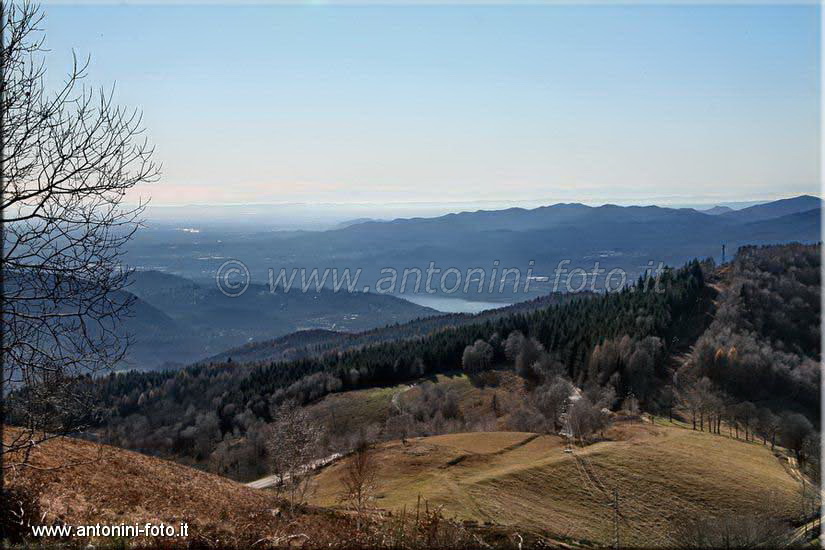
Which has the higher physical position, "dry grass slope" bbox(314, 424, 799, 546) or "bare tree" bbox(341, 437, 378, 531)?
"bare tree" bbox(341, 437, 378, 531)

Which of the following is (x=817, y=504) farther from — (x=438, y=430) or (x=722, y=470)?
(x=438, y=430)

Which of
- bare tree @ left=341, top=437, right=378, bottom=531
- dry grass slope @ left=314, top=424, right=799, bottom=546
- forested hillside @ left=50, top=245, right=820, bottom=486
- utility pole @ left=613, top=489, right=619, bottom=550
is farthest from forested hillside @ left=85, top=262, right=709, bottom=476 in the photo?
→ bare tree @ left=341, top=437, right=378, bottom=531

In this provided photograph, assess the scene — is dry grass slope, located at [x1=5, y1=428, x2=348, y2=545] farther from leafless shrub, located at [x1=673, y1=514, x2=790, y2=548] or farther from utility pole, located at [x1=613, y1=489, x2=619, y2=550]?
utility pole, located at [x1=613, y1=489, x2=619, y2=550]

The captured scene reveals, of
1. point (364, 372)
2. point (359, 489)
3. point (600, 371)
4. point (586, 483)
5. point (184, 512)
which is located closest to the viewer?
point (184, 512)

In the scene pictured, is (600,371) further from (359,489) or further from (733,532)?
(359,489)

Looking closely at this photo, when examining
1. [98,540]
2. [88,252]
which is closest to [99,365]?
[88,252]

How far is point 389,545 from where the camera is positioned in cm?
1024

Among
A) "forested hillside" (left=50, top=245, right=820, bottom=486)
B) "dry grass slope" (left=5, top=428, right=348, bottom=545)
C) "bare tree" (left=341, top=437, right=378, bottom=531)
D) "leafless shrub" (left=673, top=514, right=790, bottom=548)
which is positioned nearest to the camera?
"dry grass slope" (left=5, top=428, right=348, bottom=545)

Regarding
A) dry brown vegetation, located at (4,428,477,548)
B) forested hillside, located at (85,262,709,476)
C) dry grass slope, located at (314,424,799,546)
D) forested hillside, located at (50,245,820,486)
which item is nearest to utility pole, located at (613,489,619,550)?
dry grass slope, located at (314,424,799,546)

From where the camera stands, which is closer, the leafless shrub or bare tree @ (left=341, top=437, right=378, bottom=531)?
bare tree @ (left=341, top=437, right=378, bottom=531)

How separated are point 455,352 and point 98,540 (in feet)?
324

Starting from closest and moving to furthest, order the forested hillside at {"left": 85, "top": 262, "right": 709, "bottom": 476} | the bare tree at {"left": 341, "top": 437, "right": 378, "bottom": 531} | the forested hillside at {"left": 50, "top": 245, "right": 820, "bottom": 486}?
the bare tree at {"left": 341, "top": 437, "right": 378, "bottom": 531}
the forested hillside at {"left": 50, "top": 245, "right": 820, "bottom": 486}
the forested hillside at {"left": 85, "top": 262, "right": 709, "bottom": 476}

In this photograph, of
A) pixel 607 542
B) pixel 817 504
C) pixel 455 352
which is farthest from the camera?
pixel 455 352

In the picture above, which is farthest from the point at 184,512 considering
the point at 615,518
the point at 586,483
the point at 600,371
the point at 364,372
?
the point at 364,372
